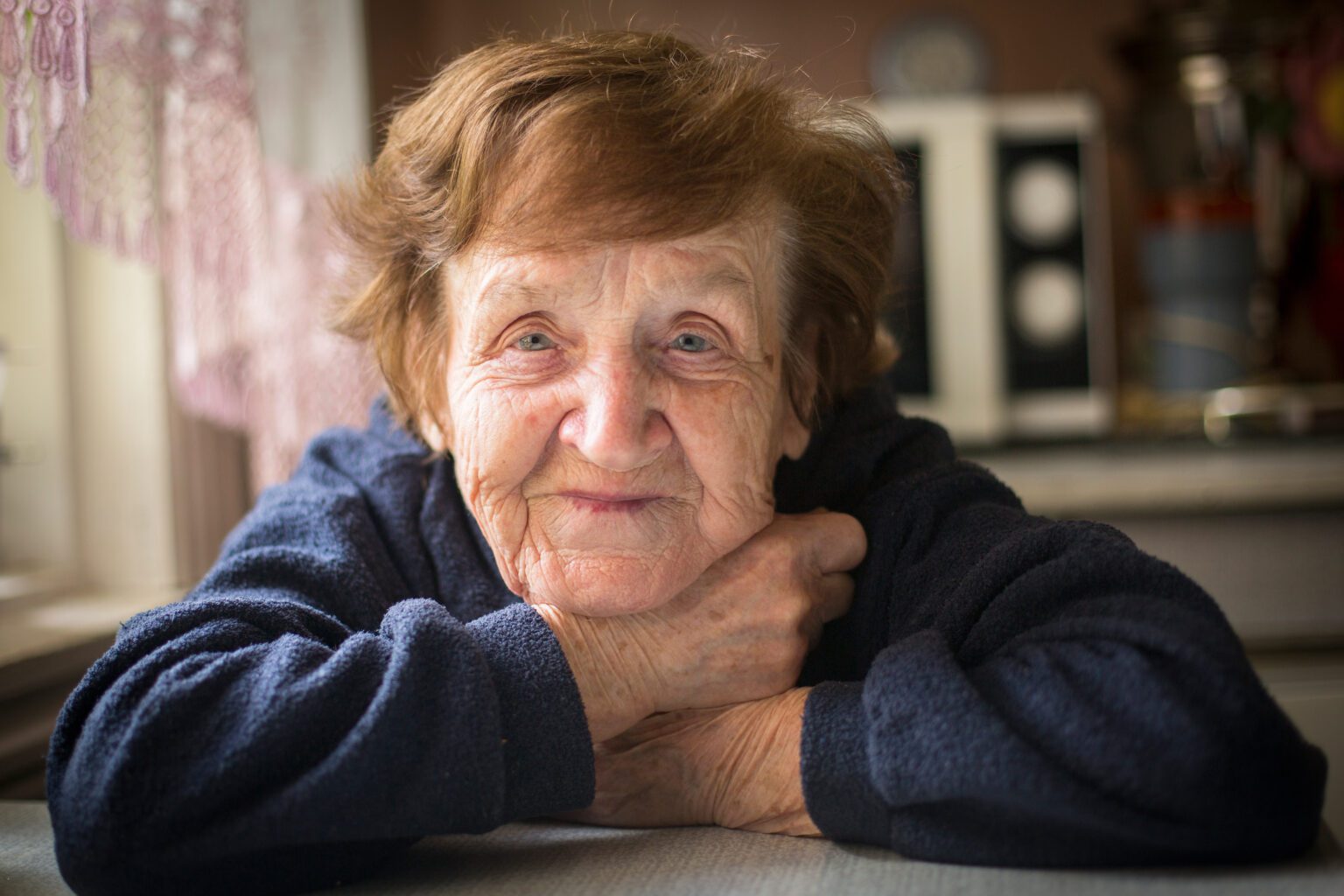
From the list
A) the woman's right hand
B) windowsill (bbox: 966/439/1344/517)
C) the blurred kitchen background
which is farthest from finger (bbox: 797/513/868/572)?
windowsill (bbox: 966/439/1344/517)

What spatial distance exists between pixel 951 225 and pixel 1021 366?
0.31m

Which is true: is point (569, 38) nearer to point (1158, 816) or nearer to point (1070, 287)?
point (1158, 816)

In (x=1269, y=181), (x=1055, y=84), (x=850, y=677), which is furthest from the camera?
(x=1055, y=84)

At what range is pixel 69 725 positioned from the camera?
76 centimetres

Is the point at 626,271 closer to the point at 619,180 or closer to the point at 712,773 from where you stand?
the point at 619,180

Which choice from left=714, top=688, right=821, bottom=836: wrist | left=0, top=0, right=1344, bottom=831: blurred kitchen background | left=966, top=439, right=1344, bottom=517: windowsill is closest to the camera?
left=714, top=688, right=821, bottom=836: wrist

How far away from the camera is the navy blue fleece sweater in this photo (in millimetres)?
696

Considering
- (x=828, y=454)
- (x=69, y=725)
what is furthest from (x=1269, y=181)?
(x=69, y=725)


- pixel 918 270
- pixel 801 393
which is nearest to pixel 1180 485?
pixel 918 270

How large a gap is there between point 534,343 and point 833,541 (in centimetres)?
28

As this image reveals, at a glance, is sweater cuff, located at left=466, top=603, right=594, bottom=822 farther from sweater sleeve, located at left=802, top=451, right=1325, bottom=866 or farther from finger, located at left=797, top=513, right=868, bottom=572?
finger, located at left=797, top=513, right=868, bottom=572

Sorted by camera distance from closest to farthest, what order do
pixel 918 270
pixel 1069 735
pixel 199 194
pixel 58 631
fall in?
pixel 1069 735, pixel 58 631, pixel 199 194, pixel 918 270

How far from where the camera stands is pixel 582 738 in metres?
0.78

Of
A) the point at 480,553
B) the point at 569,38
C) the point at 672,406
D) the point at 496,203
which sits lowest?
the point at 480,553
